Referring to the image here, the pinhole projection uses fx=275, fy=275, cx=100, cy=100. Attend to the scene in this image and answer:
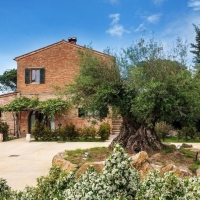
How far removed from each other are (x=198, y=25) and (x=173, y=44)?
2535 cm

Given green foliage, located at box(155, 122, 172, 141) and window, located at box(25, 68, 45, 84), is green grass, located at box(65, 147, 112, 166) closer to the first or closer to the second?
green foliage, located at box(155, 122, 172, 141)

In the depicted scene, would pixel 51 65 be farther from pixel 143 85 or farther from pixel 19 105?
pixel 143 85

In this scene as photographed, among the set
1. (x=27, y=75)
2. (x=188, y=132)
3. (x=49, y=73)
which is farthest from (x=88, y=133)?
(x=27, y=75)

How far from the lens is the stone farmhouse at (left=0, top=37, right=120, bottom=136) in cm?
2206

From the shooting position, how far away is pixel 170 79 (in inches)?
352

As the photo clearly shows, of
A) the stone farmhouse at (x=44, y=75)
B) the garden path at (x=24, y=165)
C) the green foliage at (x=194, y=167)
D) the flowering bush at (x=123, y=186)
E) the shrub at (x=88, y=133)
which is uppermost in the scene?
the stone farmhouse at (x=44, y=75)

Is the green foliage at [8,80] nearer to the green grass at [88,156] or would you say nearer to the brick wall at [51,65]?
the brick wall at [51,65]

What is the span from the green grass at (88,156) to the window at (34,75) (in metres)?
12.5

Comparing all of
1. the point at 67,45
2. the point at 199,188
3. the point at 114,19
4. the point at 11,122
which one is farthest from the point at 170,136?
the point at 199,188

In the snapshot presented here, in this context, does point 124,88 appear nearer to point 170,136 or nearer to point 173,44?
point 173,44

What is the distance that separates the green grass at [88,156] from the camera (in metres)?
9.67

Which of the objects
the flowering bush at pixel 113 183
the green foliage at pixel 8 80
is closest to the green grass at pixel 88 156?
the flowering bush at pixel 113 183

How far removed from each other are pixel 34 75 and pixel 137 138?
14591mm

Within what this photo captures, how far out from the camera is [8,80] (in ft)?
116
